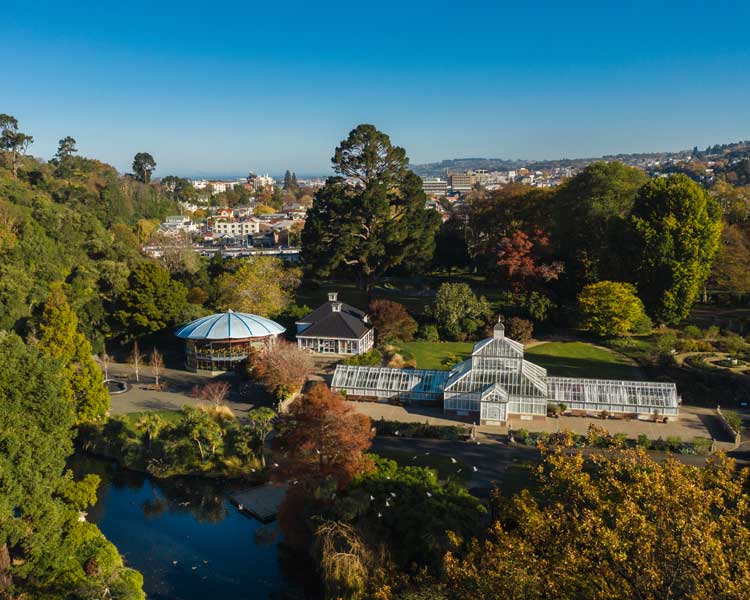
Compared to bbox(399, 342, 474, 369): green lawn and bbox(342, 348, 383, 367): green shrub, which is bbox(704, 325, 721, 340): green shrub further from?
bbox(342, 348, 383, 367): green shrub

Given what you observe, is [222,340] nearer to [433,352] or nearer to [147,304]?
[147,304]

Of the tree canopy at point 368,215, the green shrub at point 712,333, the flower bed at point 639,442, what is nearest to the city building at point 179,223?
the tree canopy at point 368,215

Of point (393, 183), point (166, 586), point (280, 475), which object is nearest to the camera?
point (166, 586)

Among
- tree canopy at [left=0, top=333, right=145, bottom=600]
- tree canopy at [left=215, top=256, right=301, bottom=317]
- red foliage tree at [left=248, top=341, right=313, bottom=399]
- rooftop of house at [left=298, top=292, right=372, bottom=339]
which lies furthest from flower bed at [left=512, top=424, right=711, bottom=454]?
tree canopy at [left=215, top=256, right=301, bottom=317]

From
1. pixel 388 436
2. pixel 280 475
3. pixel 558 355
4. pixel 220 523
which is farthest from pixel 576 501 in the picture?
pixel 558 355

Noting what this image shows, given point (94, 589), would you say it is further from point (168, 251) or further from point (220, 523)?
point (168, 251)

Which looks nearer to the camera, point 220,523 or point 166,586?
point 166,586

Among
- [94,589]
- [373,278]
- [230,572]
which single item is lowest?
[230,572]
